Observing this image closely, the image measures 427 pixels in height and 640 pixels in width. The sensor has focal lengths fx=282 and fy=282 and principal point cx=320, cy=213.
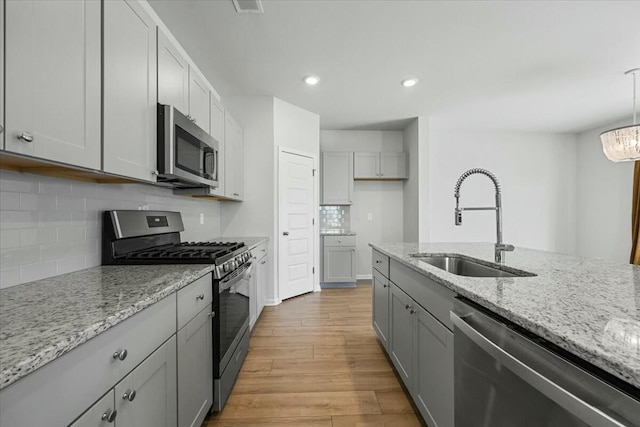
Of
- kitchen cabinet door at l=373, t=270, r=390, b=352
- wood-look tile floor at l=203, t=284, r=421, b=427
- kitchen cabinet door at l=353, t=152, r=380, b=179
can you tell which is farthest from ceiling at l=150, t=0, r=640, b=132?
wood-look tile floor at l=203, t=284, r=421, b=427

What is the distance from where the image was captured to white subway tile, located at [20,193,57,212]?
115 centimetres

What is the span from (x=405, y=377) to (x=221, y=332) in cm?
115

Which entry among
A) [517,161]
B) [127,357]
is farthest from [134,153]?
[517,161]

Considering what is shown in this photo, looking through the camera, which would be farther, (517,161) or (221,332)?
(517,161)

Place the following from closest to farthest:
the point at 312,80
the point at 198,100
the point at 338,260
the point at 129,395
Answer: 1. the point at 129,395
2. the point at 198,100
3. the point at 312,80
4. the point at 338,260

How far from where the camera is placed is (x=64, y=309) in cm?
84

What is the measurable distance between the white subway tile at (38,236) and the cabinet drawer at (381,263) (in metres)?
1.97

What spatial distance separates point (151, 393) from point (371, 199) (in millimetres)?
4594

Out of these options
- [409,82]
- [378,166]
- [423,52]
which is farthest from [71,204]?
[378,166]

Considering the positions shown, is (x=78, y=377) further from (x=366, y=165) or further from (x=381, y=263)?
(x=366, y=165)

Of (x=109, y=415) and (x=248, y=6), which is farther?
(x=248, y=6)

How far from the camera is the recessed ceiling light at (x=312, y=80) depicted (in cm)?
326

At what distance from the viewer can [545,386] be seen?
2.14ft

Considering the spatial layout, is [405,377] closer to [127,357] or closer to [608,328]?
[608,328]
